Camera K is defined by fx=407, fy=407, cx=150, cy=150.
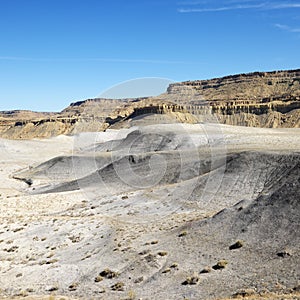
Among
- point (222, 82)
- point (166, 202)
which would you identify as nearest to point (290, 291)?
point (166, 202)

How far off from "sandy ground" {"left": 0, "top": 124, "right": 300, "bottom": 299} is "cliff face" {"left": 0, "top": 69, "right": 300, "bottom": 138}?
46.2 metres

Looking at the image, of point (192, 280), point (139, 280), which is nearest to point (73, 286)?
point (139, 280)

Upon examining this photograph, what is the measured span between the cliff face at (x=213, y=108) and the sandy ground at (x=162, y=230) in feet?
152

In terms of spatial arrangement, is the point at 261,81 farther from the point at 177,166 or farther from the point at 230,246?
the point at 230,246

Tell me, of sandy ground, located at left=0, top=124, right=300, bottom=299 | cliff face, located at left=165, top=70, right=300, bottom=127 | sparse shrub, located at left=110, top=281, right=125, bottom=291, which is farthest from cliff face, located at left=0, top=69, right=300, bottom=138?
sparse shrub, located at left=110, top=281, right=125, bottom=291

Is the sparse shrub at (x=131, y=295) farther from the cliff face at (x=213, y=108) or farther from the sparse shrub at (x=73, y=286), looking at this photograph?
the cliff face at (x=213, y=108)

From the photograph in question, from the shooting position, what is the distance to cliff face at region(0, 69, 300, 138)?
11438cm

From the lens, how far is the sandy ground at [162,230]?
14633 millimetres

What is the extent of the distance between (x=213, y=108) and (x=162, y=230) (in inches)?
4337

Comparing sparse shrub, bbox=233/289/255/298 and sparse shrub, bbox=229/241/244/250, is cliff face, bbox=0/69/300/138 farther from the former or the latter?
sparse shrub, bbox=233/289/255/298

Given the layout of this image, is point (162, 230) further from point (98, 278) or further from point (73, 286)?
point (73, 286)

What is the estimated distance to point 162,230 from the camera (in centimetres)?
2092

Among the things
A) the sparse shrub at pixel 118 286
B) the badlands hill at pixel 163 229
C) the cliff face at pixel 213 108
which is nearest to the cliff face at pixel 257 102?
the cliff face at pixel 213 108

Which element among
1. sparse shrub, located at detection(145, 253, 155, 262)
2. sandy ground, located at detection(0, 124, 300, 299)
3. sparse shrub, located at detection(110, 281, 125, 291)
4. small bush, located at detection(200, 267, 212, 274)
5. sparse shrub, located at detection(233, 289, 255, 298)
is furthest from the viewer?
sparse shrub, located at detection(145, 253, 155, 262)
